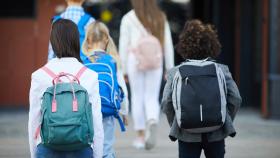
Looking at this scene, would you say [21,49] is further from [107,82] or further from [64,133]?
[64,133]

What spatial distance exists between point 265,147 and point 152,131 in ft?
5.53

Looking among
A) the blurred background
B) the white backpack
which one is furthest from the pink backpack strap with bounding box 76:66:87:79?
the blurred background

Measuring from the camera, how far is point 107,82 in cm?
648

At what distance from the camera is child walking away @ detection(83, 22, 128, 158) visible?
6.47 meters

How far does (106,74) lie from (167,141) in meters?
A: 3.74

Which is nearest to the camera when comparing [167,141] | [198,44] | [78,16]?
[198,44]

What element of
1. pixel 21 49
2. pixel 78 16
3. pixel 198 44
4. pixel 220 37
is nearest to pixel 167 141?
pixel 78 16

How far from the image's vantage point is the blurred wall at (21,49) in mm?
13633

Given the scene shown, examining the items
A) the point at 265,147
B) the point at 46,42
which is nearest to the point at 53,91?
the point at 265,147

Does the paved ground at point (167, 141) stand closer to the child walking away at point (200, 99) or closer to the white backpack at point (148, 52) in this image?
the white backpack at point (148, 52)

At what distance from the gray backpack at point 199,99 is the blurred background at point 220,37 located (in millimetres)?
6536

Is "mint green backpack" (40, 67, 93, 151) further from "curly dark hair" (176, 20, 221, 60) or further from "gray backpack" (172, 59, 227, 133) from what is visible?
"curly dark hair" (176, 20, 221, 60)

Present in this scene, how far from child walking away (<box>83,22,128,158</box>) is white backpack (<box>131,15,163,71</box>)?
1854 millimetres

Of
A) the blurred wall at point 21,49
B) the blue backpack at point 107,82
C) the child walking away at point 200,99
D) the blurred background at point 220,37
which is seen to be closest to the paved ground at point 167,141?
the blurred background at point 220,37
